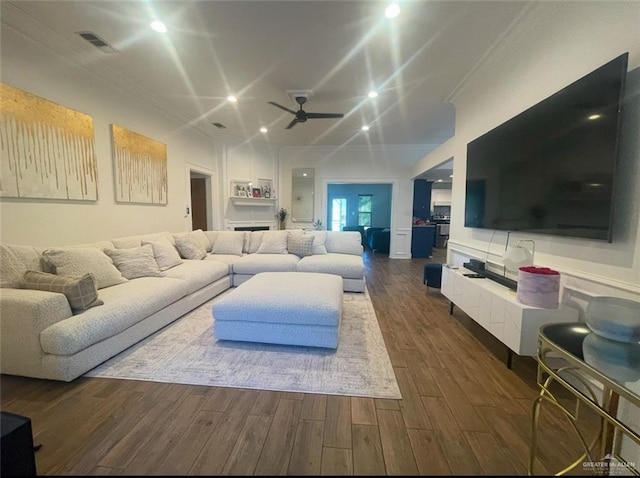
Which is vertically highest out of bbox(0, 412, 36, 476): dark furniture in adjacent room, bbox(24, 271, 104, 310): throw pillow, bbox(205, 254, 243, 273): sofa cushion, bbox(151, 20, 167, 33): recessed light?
bbox(151, 20, 167, 33): recessed light

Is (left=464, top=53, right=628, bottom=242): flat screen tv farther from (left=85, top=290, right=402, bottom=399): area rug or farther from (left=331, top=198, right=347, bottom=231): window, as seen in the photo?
(left=331, top=198, right=347, bottom=231): window

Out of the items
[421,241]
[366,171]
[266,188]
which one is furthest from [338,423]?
[421,241]

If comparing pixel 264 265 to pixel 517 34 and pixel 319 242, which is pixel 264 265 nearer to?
pixel 319 242

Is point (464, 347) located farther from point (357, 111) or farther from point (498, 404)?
point (357, 111)

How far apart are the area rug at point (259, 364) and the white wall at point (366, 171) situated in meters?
4.75

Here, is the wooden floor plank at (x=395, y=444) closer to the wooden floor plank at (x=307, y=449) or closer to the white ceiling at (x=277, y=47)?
the wooden floor plank at (x=307, y=449)

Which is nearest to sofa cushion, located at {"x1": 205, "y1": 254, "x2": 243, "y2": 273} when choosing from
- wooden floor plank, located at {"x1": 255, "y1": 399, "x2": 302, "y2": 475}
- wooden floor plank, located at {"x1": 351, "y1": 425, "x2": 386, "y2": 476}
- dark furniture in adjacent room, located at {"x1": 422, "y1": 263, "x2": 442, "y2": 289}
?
wooden floor plank, located at {"x1": 255, "y1": 399, "x2": 302, "y2": 475}

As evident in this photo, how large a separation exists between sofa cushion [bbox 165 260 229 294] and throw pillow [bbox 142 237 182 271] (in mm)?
93

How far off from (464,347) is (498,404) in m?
0.73

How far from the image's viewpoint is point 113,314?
1.98 meters

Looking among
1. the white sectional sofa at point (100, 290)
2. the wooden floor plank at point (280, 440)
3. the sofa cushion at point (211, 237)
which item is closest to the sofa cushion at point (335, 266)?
the white sectional sofa at point (100, 290)

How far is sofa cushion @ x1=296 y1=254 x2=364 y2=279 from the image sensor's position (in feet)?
12.3

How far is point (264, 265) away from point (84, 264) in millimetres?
2029

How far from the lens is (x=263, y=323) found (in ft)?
7.32
